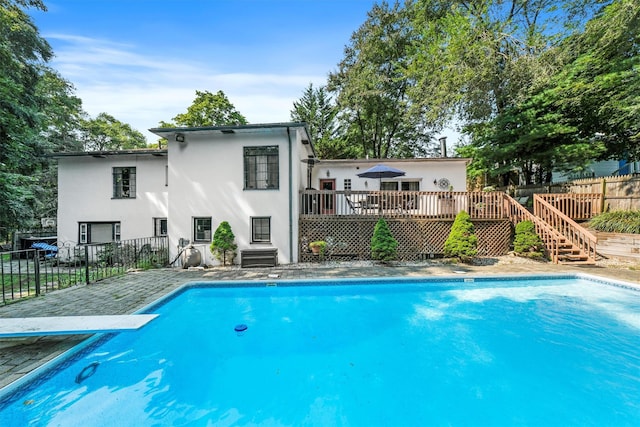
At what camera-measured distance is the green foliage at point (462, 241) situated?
30.2 feet

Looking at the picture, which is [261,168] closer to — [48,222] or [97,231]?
[97,231]

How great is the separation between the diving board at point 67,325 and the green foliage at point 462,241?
9.10 meters

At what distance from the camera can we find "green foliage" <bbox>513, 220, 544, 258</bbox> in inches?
374

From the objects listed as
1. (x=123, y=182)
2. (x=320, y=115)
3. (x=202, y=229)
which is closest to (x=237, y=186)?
(x=202, y=229)

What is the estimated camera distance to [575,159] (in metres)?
13.5

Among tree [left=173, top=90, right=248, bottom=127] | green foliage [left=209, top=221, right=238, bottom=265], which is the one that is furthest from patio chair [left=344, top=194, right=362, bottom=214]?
tree [left=173, top=90, right=248, bottom=127]

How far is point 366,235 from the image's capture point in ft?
34.0

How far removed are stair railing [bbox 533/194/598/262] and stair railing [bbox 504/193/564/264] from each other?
493mm

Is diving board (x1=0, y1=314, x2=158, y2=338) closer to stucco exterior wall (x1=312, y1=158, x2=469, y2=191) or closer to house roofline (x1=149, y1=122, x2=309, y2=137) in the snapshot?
house roofline (x1=149, y1=122, x2=309, y2=137)

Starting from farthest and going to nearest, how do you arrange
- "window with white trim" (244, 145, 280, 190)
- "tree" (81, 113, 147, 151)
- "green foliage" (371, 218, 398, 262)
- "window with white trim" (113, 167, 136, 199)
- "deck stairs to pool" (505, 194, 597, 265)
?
"tree" (81, 113, 147, 151) < "window with white trim" (113, 167, 136, 199) < "window with white trim" (244, 145, 280, 190) < "green foliage" (371, 218, 398, 262) < "deck stairs to pool" (505, 194, 597, 265)

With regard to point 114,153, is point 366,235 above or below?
below

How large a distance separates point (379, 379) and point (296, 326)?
2.18m

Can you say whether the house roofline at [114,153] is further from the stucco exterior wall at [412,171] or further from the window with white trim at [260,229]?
the stucco exterior wall at [412,171]

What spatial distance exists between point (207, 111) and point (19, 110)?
1486 centimetres
